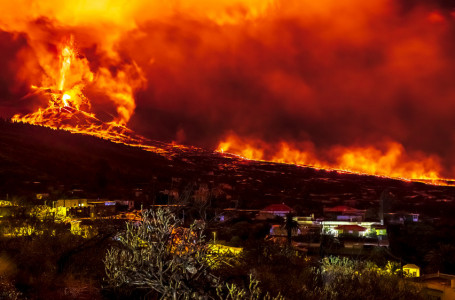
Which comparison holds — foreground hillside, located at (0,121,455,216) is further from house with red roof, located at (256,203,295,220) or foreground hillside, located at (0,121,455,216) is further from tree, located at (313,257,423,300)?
tree, located at (313,257,423,300)

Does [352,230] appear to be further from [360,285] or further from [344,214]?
[360,285]

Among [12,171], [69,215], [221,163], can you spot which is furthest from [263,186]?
[69,215]

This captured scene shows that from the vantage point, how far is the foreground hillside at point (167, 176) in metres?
47.9

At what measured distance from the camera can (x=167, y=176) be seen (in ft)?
203

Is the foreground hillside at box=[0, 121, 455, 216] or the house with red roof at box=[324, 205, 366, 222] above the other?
the foreground hillside at box=[0, 121, 455, 216]

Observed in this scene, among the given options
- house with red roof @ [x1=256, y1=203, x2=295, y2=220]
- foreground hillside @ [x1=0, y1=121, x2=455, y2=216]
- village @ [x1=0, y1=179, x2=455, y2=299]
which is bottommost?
village @ [x1=0, y1=179, x2=455, y2=299]

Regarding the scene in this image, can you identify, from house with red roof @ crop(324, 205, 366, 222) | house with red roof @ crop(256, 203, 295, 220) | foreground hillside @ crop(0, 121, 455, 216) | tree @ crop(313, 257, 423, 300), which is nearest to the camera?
tree @ crop(313, 257, 423, 300)

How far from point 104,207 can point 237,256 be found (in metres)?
15.3

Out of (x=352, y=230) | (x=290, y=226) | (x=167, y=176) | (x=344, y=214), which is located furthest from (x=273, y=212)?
(x=167, y=176)

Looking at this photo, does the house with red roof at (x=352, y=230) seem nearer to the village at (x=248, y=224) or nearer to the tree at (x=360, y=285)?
the village at (x=248, y=224)

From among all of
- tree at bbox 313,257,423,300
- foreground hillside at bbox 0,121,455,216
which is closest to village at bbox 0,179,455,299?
tree at bbox 313,257,423,300

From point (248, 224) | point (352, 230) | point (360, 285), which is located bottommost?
point (360, 285)

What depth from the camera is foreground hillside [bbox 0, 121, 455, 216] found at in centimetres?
4791

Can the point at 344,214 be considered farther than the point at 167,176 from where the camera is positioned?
No
